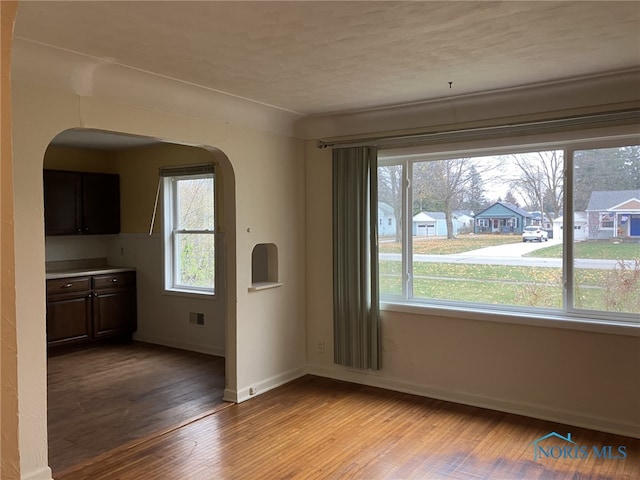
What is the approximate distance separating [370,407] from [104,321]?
355cm

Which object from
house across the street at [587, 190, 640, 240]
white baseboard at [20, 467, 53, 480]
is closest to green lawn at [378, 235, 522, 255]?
house across the street at [587, 190, 640, 240]

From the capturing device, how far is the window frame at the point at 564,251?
361 centimetres

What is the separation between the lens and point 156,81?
3395 millimetres

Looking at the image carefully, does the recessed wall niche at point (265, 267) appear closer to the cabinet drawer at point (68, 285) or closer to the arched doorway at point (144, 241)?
the arched doorway at point (144, 241)

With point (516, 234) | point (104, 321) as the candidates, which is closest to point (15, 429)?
point (516, 234)

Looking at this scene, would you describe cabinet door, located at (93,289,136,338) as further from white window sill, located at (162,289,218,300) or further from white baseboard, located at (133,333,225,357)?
white window sill, located at (162,289,218,300)

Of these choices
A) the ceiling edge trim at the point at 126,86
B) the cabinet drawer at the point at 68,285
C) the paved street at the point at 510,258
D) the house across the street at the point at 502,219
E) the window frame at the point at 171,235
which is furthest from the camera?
the window frame at the point at 171,235

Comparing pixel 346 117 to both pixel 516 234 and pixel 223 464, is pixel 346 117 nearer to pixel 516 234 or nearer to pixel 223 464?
pixel 516 234

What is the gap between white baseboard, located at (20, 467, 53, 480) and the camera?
9.48ft

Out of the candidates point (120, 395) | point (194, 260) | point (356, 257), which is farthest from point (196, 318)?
point (356, 257)

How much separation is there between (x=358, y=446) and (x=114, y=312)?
391cm

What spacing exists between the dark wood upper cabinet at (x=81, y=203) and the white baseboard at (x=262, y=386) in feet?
10.3

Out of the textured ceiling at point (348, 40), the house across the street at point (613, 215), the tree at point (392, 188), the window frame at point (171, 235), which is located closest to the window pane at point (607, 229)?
the house across the street at point (613, 215)

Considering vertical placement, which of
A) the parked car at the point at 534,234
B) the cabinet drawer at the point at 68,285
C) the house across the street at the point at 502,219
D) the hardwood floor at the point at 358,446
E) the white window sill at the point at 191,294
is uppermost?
the house across the street at the point at 502,219
